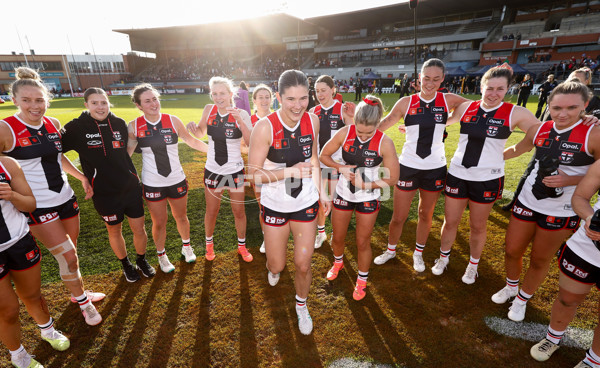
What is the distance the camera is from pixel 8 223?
2393 millimetres

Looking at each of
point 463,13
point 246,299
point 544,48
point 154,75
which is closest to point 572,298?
point 246,299

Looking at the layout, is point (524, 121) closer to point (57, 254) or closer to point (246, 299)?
point (246, 299)

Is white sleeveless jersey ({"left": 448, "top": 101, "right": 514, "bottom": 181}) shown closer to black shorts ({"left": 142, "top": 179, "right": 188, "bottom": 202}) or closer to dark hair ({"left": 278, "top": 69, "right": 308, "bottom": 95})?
dark hair ({"left": 278, "top": 69, "right": 308, "bottom": 95})

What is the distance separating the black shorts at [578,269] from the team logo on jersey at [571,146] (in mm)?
928

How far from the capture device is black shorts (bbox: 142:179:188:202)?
3.79 m

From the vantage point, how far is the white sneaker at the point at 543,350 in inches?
108

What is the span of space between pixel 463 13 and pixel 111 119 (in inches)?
2085

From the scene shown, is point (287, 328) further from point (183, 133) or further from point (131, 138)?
point (131, 138)

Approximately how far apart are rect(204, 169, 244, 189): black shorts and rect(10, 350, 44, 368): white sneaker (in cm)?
245

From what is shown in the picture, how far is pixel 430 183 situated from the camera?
151 inches

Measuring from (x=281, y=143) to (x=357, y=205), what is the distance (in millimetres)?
1167

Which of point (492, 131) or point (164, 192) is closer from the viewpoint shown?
point (492, 131)

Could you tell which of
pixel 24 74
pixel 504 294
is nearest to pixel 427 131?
pixel 504 294

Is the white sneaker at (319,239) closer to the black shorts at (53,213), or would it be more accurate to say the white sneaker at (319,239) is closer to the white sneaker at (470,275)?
the white sneaker at (470,275)
